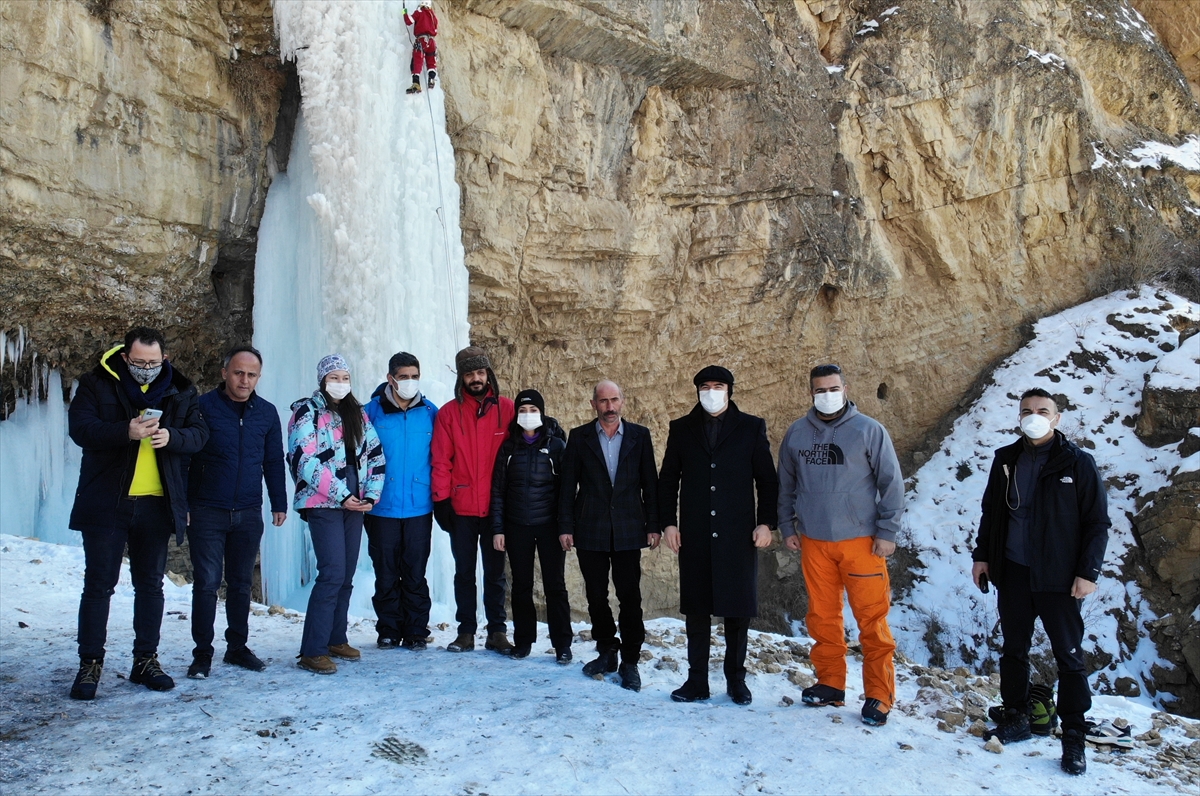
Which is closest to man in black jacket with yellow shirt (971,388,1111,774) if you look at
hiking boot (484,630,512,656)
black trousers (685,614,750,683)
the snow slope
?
black trousers (685,614,750,683)

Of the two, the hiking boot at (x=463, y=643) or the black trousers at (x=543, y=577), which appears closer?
the black trousers at (x=543, y=577)

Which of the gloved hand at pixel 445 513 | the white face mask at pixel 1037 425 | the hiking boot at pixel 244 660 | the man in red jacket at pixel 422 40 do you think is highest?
the man in red jacket at pixel 422 40

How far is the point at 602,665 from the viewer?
515 centimetres

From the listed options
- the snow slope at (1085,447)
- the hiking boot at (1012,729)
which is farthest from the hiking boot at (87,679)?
the snow slope at (1085,447)

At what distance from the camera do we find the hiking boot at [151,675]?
4406 millimetres

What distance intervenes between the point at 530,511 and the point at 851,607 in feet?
6.35

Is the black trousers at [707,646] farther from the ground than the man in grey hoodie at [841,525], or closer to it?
closer to it

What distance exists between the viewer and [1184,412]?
1320 cm

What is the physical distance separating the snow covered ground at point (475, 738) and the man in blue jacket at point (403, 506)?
350mm

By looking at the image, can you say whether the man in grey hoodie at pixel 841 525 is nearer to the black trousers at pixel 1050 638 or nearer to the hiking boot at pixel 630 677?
the black trousers at pixel 1050 638

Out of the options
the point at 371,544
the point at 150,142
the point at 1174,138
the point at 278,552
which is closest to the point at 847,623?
the point at 278,552

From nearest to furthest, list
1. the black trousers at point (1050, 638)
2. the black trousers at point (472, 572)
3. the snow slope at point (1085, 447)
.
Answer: the black trousers at point (1050, 638) → the black trousers at point (472, 572) → the snow slope at point (1085, 447)

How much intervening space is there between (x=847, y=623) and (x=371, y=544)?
8890 mm

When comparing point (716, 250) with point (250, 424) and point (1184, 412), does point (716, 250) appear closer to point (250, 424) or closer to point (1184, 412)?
point (1184, 412)
